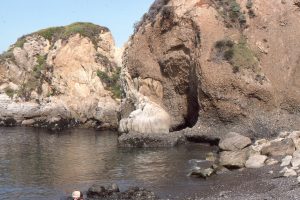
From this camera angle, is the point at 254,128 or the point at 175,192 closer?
the point at 175,192

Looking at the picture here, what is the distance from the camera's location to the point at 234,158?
107 ft

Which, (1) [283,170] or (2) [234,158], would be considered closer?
(1) [283,170]

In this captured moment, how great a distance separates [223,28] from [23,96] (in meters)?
41.0

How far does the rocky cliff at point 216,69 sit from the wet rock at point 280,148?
8737 millimetres

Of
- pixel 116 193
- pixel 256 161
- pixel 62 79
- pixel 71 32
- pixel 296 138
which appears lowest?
pixel 116 193

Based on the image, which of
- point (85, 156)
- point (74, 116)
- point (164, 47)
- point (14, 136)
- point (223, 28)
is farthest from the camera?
point (74, 116)

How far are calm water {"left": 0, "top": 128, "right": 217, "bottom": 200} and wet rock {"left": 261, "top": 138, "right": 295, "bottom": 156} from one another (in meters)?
5.79

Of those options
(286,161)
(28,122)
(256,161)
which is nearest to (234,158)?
(256,161)

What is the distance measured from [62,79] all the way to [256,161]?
49508 millimetres

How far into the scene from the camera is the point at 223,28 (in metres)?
47.8

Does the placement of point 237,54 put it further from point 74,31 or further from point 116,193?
point 74,31

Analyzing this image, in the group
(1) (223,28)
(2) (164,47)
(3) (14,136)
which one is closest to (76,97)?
(3) (14,136)

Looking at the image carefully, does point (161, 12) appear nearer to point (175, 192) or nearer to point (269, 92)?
point (269, 92)

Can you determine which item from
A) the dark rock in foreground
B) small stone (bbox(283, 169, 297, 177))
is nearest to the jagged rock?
→ the dark rock in foreground
